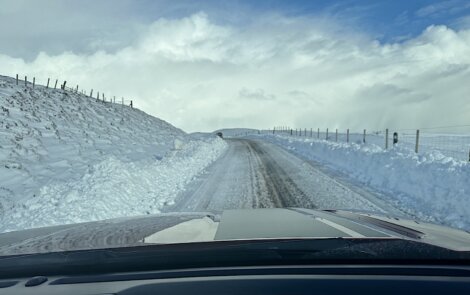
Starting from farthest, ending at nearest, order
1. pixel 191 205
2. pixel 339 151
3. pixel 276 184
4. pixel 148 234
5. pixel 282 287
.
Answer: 1. pixel 339 151
2. pixel 276 184
3. pixel 191 205
4. pixel 148 234
5. pixel 282 287

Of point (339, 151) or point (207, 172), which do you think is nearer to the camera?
point (207, 172)

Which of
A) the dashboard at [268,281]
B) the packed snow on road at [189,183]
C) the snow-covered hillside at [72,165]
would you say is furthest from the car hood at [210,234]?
the snow-covered hillside at [72,165]

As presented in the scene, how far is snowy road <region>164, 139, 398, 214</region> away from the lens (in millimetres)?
9969

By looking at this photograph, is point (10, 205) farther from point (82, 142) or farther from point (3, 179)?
point (82, 142)

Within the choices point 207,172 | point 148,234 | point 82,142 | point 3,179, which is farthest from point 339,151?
point 148,234

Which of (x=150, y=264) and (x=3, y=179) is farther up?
(x=150, y=264)

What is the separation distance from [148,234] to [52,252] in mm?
542

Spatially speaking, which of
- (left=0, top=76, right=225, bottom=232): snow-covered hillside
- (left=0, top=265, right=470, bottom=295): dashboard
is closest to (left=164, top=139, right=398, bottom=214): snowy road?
(left=0, top=76, right=225, bottom=232): snow-covered hillside

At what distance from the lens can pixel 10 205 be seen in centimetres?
1088

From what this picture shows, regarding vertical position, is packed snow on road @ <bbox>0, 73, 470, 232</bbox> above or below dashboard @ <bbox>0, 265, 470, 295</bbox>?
below

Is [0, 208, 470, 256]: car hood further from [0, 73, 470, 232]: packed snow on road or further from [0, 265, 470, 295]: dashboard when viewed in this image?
[0, 73, 470, 232]: packed snow on road

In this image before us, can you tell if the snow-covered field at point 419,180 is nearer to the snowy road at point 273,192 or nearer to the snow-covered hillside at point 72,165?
the snowy road at point 273,192

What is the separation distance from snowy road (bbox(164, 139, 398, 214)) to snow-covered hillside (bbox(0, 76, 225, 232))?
2.51ft

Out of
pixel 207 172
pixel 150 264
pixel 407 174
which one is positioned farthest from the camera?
pixel 207 172
